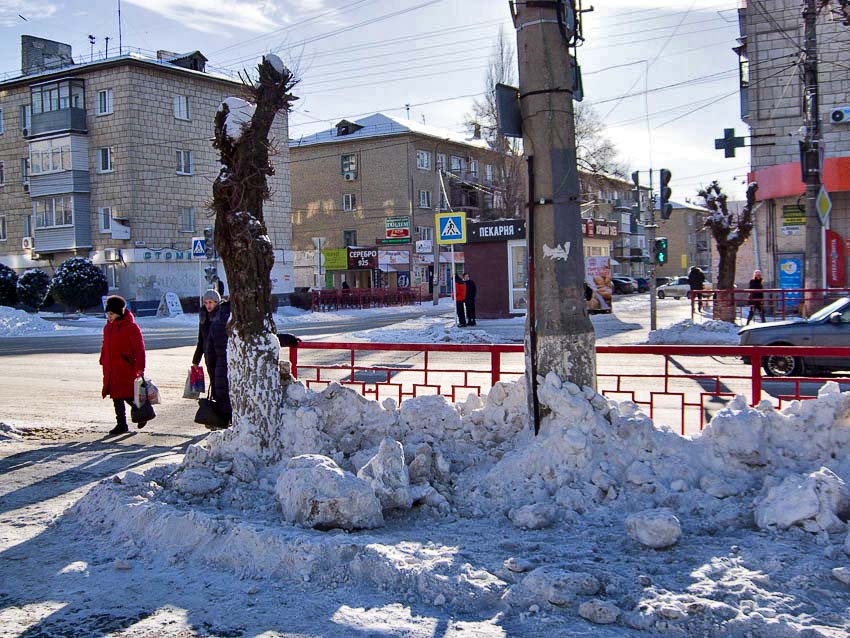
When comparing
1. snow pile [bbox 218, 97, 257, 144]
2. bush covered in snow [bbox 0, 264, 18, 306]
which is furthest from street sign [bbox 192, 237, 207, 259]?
snow pile [bbox 218, 97, 257, 144]

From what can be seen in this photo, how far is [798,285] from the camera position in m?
28.2

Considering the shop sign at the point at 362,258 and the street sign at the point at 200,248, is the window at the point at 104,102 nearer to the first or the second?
the shop sign at the point at 362,258

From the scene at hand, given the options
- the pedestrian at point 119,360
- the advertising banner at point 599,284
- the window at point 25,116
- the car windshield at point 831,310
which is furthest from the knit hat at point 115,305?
the window at point 25,116

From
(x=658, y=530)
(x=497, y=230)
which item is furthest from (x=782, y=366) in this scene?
(x=497, y=230)

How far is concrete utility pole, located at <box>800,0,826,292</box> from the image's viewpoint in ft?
52.0

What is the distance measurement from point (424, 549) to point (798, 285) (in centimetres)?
2711

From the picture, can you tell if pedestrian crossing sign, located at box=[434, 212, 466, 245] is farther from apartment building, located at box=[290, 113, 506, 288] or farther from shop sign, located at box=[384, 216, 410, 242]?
shop sign, located at box=[384, 216, 410, 242]

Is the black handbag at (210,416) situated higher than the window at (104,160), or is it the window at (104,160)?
the window at (104,160)

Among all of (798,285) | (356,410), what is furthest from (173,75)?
(356,410)

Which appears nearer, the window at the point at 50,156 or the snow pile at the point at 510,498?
the snow pile at the point at 510,498

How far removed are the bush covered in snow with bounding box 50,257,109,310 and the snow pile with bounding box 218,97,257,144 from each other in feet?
109

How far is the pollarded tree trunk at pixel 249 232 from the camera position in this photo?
633cm

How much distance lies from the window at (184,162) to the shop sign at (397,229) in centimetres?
1645

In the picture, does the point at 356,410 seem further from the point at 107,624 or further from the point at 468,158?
the point at 468,158
